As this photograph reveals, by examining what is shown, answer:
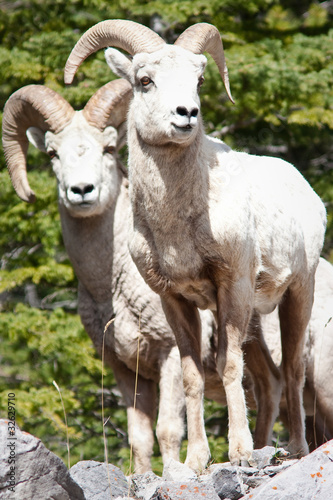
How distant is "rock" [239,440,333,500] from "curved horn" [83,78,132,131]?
14.3ft

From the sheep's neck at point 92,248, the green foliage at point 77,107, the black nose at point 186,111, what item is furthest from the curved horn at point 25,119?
the black nose at point 186,111

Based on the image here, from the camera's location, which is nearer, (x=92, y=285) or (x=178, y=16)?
(x=92, y=285)

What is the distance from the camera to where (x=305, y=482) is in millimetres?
3582

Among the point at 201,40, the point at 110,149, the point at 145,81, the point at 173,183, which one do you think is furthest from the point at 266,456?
the point at 110,149

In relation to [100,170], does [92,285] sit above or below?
below

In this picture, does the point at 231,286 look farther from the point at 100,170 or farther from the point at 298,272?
the point at 100,170

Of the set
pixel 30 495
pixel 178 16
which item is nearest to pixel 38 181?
pixel 178 16

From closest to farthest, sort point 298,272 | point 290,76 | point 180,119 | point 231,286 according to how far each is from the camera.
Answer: point 180,119
point 231,286
point 298,272
point 290,76

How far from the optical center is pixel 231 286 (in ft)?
15.7

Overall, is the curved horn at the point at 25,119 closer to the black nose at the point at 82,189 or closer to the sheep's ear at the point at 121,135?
the sheep's ear at the point at 121,135

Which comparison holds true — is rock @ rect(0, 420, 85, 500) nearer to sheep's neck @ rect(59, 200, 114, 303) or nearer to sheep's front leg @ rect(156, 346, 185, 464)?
sheep's front leg @ rect(156, 346, 185, 464)

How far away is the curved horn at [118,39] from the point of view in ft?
16.6

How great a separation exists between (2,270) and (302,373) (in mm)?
5342

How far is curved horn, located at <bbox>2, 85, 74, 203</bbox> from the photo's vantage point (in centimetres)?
730
